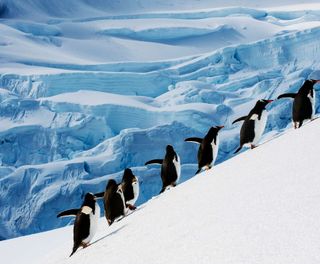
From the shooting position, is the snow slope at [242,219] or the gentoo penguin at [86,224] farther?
the gentoo penguin at [86,224]

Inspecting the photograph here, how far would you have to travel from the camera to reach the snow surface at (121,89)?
15.0 m

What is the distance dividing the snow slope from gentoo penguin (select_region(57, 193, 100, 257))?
0.42 metres

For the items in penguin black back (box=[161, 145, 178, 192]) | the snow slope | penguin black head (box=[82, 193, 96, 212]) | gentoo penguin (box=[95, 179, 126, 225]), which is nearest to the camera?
the snow slope

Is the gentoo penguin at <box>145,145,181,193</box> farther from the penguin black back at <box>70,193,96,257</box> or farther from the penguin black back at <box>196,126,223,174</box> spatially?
the penguin black back at <box>70,193,96,257</box>

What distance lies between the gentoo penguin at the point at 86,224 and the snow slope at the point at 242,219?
1.38 ft

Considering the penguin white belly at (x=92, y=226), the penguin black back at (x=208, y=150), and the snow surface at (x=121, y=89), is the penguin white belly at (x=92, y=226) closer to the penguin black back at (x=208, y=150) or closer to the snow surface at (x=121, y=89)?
the penguin black back at (x=208, y=150)

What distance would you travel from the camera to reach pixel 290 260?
1.87 meters

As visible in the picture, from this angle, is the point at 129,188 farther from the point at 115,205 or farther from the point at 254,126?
the point at 254,126

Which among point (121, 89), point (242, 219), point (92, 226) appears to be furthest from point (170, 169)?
point (121, 89)

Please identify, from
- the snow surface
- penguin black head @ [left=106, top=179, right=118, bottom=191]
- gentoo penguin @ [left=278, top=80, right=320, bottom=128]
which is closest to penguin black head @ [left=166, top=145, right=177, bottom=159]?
penguin black head @ [left=106, top=179, right=118, bottom=191]

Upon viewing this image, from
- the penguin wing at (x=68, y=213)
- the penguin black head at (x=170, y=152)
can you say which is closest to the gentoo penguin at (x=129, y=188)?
the penguin black head at (x=170, y=152)

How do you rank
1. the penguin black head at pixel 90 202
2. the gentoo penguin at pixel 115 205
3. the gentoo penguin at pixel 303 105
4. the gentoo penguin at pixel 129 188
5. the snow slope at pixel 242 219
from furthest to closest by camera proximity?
the gentoo penguin at pixel 129 188 < the gentoo penguin at pixel 303 105 < the gentoo penguin at pixel 115 205 < the penguin black head at pixel 90 202 < the snow slope at pixel 242 219

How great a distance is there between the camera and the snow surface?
1495 centimetres

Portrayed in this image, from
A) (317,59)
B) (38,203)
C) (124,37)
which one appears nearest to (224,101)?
(317,59)
